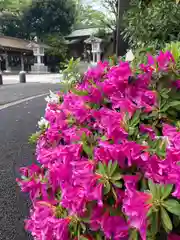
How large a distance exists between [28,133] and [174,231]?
14.7ft

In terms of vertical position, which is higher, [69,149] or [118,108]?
[118,108]

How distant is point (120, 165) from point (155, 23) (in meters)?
2.30

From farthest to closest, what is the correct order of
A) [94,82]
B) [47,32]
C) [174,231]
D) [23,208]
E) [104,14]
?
[47,32] → [104,14] → [23,208] → [94,82] → [174,231]

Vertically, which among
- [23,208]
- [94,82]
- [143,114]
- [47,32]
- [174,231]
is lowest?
[23,208]

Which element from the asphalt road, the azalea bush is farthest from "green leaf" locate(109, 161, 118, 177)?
the asphalt road

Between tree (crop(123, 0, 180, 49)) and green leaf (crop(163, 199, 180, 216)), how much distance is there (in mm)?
2155

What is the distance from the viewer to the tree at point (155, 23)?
9.06 feet

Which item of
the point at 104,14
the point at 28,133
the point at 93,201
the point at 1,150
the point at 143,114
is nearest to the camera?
the point at 93,201

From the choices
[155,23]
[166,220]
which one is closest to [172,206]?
[166,220]

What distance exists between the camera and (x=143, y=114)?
1.15 m

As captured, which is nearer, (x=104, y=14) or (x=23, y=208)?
(x=23, y=208)

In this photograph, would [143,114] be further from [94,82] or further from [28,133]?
[28,133]

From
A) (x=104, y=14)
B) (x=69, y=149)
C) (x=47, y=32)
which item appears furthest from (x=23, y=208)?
(x=47, y=32)

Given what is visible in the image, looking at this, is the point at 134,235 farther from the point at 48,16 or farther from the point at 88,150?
the point at 48,16
